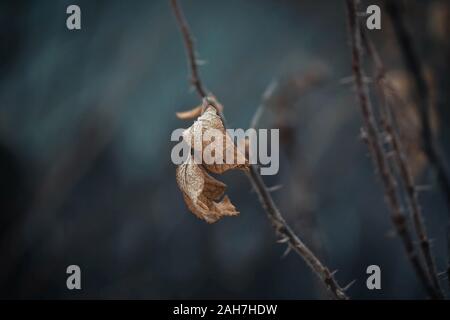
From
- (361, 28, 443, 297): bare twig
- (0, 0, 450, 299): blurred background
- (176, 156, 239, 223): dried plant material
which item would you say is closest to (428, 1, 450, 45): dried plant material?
(361, 28, 443, 297): bare twig

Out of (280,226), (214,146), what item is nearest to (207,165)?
(214,146)

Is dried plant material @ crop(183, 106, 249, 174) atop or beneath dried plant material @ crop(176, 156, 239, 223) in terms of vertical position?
atop

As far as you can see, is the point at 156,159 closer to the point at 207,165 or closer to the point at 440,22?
the point at 440,22

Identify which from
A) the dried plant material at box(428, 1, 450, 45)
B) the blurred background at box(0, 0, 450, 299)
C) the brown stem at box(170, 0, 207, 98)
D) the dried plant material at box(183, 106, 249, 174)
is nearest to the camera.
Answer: the dried plant material at box(183, 106, 249, 174)

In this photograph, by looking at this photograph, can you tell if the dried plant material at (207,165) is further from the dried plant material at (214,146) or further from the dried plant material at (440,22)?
the dried plant material at (440,22)

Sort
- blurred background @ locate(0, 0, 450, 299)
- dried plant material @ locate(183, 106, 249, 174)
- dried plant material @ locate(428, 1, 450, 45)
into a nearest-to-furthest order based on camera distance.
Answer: dried plant material @ locate(183, 106, 249, 174)
dried plant material @ locate(428, 1, 450, 45)
blurred background @ locate(0, 0, 450, 299)

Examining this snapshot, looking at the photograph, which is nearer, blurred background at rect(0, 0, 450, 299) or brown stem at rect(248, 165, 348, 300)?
brown stem at rect(248, 165, 348, 300)

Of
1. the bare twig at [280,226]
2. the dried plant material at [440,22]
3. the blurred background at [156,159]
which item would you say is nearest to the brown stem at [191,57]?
the bare twig at [280,226]

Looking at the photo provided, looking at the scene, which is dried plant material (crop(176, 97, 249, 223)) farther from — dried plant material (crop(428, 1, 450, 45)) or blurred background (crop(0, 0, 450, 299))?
blurred background (crop(0, 0, 450, 299))

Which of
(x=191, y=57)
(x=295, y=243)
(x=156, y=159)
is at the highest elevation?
(x=156, y=159)
